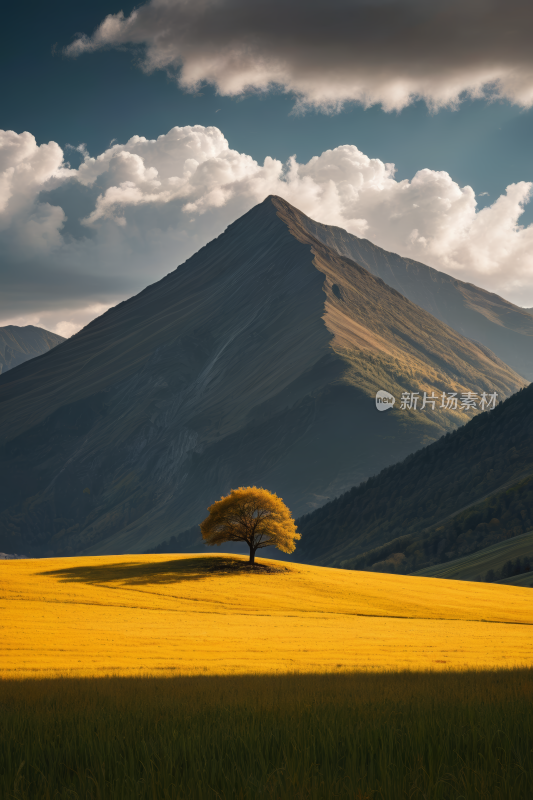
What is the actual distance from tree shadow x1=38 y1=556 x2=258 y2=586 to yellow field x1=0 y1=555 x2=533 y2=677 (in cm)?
20

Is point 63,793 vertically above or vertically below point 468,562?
above

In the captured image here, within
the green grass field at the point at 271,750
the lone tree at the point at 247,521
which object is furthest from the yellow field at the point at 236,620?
the green grass field at the point at 271,750

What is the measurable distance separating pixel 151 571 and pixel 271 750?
62.1 metres

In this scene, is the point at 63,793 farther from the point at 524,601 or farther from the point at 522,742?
the point at 524,601

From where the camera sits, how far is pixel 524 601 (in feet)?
212

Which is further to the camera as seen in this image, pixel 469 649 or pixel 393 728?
pixel 469 649

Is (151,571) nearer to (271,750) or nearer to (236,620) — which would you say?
(236,620)

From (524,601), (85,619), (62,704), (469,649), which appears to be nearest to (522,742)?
(62,704)

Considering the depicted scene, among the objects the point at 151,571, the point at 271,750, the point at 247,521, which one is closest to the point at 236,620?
the point at 151,571

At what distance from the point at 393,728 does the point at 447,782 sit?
71.9 inches

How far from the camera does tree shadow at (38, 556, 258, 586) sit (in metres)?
61.7

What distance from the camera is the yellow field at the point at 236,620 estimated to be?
27155 millimetres

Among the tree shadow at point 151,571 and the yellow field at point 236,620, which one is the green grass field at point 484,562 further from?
the tree shadow at point 151,571

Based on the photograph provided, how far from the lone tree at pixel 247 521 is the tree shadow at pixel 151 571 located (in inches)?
108
